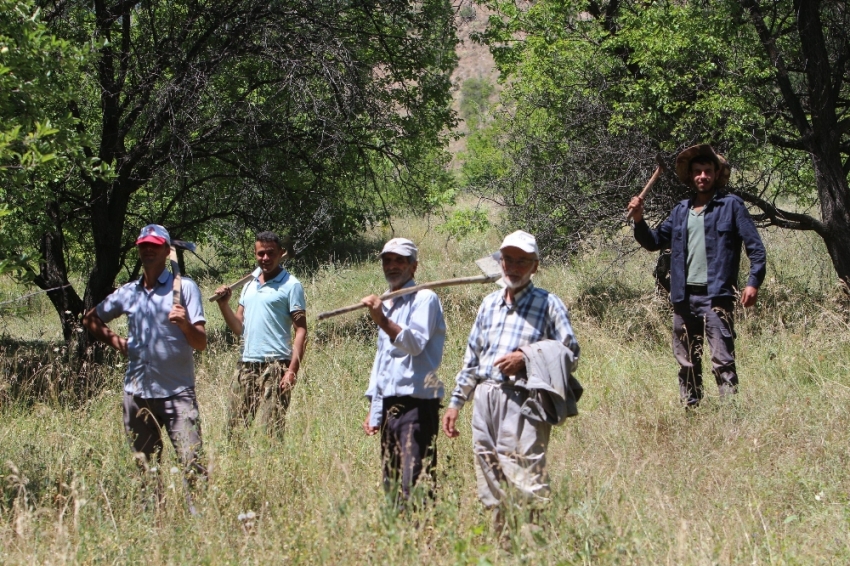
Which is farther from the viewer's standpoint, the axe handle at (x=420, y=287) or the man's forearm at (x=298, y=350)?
the man's forearm at (x=298, y=350)

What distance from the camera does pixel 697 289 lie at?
18.6ft

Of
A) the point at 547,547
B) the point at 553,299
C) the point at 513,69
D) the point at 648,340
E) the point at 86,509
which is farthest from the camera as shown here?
the point at 513,69

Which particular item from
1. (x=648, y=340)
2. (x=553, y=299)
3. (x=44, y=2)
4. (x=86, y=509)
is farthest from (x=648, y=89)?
(x=86, y=509)

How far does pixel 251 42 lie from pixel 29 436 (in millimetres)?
4792

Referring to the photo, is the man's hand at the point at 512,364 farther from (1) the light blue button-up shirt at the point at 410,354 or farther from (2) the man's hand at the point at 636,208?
(2) the man's hand at the point at 636,208

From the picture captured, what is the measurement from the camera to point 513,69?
12992 millimetres

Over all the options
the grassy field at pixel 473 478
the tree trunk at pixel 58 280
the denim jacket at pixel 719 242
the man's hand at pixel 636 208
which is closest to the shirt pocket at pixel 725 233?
the denim jacket at pixel 719 242

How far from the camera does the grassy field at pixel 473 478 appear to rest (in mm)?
3662

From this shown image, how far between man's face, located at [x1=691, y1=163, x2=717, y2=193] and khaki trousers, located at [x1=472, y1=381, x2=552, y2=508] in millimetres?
2532

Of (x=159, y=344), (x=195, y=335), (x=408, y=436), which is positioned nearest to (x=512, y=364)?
(x=408, y=436)

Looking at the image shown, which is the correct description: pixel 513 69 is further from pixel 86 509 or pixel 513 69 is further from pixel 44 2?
pixel 86 509

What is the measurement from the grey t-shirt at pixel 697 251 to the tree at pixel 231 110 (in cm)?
422

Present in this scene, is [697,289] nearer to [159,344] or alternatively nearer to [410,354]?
[410,354]

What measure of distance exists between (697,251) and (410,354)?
2.48 metres
